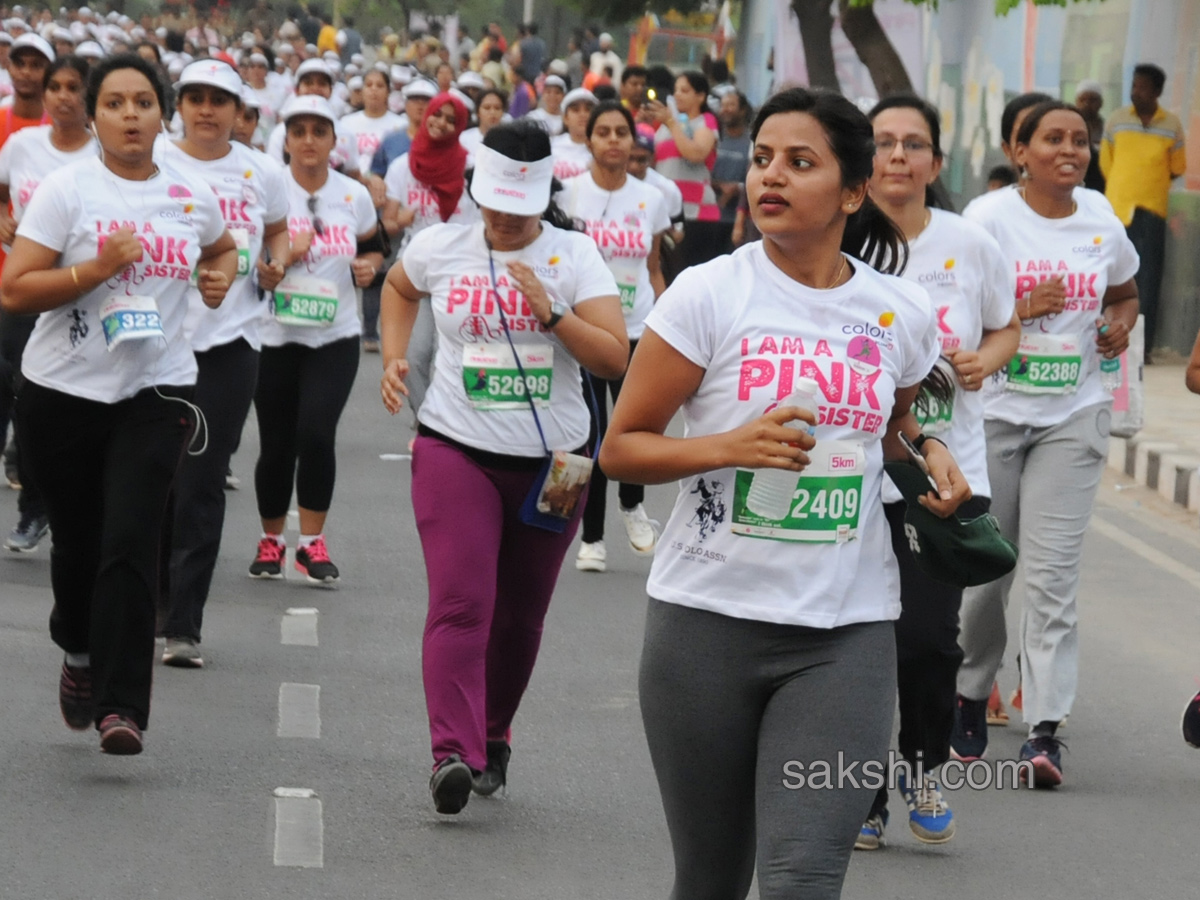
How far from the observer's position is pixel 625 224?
11.2m

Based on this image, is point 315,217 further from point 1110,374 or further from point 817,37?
point 817,37

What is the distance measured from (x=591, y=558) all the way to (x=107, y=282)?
4.27m

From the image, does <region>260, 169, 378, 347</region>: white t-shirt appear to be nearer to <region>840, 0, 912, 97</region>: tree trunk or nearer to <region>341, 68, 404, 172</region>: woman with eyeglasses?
<region>341, 68, 404, 172</region>: woman with eyeglasses

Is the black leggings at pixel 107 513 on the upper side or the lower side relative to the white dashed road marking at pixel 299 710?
upper

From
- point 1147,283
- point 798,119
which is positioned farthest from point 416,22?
point 798,119

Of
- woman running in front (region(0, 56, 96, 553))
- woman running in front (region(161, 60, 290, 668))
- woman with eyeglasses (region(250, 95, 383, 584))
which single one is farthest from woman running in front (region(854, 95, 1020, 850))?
woman running in front (region(0, 56, 96, 553))

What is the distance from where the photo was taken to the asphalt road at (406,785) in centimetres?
565

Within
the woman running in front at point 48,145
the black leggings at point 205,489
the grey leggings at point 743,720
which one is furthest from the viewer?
the woman running in front at point 48,145

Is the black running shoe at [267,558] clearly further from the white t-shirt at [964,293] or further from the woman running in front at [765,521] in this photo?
the woman running in front at [765,521]

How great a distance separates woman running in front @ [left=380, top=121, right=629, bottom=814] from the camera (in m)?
6.06

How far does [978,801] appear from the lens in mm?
6672

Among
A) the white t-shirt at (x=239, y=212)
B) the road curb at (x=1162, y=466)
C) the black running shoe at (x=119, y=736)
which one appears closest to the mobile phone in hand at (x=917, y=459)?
the black running shoe at (x=119, y=736)

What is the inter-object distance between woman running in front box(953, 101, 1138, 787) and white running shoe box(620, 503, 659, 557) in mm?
3874

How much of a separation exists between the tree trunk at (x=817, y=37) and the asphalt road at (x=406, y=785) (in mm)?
15699
